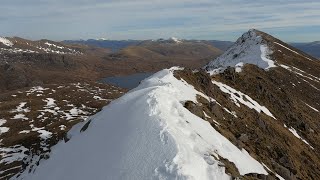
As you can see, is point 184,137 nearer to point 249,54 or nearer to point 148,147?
point 148,147

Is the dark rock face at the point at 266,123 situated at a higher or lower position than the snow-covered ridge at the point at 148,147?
lower

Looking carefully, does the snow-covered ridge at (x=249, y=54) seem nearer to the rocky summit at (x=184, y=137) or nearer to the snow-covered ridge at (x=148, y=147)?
the rocky summit at (x=184, y=137)

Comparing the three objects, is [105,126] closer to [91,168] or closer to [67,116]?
[91,168]

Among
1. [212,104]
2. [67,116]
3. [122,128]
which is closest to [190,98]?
[212,104]

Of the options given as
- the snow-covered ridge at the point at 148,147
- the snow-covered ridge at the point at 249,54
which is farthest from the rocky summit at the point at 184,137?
the snow-covered ridge at the point at 249,54

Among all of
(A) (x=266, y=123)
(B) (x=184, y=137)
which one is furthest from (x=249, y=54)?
(B) (x=184, y=137)

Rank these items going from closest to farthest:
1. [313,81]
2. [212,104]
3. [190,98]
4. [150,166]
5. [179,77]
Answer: [150,166]
[190,98]
[212,104]
[179,77]
[313,81]
